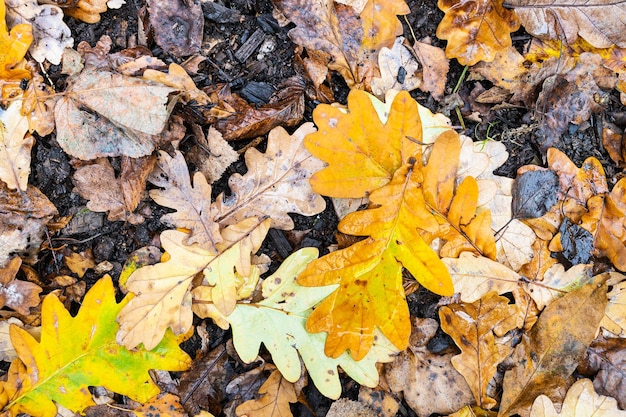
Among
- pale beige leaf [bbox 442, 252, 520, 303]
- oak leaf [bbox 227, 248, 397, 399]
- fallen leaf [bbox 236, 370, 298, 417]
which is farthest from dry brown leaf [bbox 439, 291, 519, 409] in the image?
fallen leaf [bbox 236, 370, 298, 417]

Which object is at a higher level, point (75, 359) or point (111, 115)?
point (111, 115)

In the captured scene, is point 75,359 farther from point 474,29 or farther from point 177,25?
point 474,29

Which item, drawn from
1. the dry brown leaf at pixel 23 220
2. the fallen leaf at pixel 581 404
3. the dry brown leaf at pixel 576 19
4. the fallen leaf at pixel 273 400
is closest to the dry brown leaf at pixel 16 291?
the dry brown leaf at pixel 23 220

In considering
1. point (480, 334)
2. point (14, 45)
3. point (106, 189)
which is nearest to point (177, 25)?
point (14, 45)

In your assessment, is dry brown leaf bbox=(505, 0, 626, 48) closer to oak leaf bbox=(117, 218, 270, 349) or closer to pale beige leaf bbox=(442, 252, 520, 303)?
pale beige leaf bbox=(442, 252, 520, 303)

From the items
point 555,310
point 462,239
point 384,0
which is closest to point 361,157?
point 462,239
